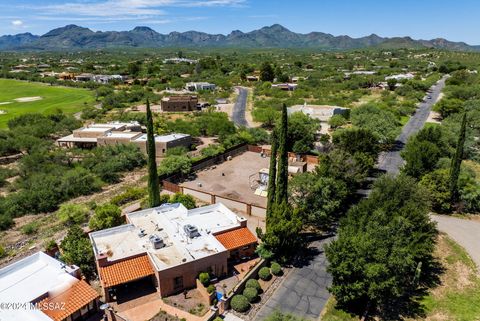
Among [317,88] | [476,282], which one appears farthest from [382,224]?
[317,88]

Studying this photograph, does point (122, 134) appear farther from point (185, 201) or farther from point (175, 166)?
point (185, 201)

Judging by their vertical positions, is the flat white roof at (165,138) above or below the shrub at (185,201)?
above

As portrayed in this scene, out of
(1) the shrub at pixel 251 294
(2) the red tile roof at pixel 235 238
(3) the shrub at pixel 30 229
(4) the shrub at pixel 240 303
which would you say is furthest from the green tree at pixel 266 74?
(4) the shrub at pixel 240 303

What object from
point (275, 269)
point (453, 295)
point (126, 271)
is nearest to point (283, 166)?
point (275, 269)

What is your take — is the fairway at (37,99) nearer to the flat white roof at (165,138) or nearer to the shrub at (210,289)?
the flat white roof at (165,138)

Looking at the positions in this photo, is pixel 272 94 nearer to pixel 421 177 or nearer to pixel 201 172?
pixel 201 172
